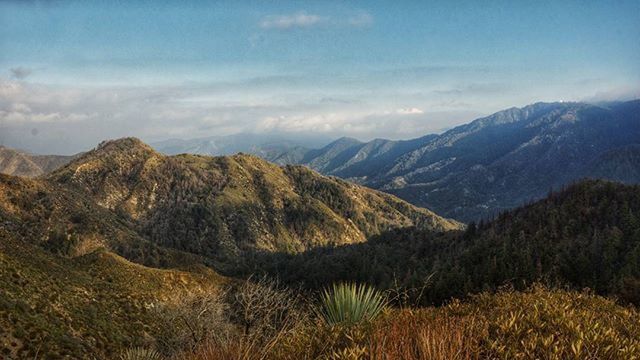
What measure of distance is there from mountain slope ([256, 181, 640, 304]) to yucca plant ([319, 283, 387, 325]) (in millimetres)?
81499

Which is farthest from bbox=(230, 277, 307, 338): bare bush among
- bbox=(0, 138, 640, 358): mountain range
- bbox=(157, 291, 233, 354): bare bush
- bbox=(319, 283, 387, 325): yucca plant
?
bbox=(0, 138, 640, 358): mountain range

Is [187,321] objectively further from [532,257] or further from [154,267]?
[532,257]

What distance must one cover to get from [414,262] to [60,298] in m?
157

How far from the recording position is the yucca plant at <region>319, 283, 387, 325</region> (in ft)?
26.1

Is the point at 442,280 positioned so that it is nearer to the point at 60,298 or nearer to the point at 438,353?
the point at 60,298

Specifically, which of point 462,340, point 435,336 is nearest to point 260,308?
point 462,340

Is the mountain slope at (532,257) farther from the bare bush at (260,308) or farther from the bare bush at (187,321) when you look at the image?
the bare bush at (187,321)

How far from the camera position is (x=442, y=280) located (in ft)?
390

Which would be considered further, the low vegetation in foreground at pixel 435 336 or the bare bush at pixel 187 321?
the bare bush at pixel 187 321

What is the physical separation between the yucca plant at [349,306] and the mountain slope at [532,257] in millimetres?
81499

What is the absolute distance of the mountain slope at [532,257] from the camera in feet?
378

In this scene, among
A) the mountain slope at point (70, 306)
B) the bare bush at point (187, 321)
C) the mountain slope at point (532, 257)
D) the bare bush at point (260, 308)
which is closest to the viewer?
the bare bush at point (260, 308)

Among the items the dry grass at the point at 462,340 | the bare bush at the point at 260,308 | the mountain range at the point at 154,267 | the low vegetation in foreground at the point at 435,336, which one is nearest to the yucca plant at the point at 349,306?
the low vegetation in foreground at the point at 435,336

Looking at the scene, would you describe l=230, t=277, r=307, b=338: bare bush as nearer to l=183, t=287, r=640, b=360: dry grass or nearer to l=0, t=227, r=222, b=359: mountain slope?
l=183, t=287, r=640, b=360: dry grass
